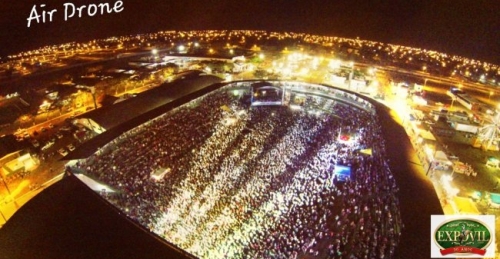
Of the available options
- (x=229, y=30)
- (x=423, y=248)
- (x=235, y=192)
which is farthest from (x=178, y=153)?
(x=229, y=30)

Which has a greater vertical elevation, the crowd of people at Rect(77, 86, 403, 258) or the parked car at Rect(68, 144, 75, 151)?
the parked car at Rect(68, 144, 75, 151)

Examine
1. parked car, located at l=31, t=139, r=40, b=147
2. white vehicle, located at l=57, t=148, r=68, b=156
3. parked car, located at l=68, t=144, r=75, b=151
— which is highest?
parked car, located at l=31, t=139, r=40, b=147

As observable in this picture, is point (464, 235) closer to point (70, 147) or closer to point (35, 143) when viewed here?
point (70, 147)

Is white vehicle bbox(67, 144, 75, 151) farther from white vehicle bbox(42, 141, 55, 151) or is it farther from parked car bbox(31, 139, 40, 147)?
parked car bbox(31, 139, 40, 147)

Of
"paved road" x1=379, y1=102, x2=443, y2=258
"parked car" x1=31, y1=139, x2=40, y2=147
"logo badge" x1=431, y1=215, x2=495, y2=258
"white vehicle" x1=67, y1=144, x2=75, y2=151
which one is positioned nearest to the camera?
"logo badge" x1=431, y1=215, x2=495, y2=258

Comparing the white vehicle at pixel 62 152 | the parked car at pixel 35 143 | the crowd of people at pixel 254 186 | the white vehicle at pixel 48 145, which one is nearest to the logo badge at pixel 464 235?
the crowd of people at pixel 254 186

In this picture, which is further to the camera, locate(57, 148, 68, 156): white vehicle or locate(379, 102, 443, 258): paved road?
locate(57, 148, 68, 156): white vehicle

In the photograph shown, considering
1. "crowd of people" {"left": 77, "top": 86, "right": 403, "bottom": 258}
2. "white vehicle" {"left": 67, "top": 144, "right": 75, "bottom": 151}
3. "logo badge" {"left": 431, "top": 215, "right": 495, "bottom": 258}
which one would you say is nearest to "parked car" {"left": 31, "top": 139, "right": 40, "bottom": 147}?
"white vehicle" {"left": 67, "top": 144, "right": 75, "bottom": 151}

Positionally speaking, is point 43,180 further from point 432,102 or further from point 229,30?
point 229,30
